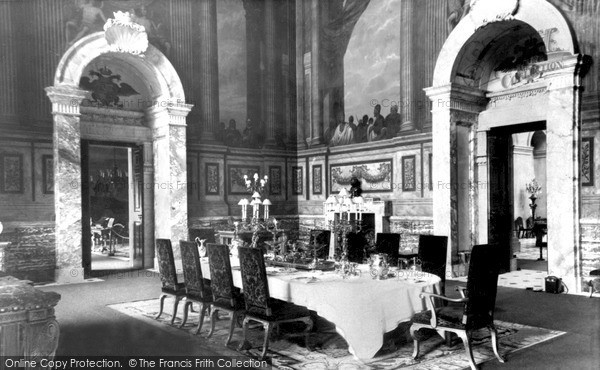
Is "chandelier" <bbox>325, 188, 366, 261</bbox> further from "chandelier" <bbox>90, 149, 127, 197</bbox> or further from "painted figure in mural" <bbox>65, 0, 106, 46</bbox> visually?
"chandelier" <bbox>90, 149, 127, 197</bbox>

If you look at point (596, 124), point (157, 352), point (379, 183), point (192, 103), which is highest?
point (192, 103)

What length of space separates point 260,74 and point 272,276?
8518 mm

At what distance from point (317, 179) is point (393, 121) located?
2.78 metres

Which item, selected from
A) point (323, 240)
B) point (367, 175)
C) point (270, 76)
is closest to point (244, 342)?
point (323, 240)

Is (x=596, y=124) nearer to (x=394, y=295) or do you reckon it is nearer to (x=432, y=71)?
(x=432, y=71)

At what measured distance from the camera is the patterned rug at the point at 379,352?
4.88m

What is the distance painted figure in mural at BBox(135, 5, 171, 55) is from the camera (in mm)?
10961

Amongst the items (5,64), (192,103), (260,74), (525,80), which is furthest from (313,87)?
(5,64)

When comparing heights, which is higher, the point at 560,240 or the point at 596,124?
the point at 596,124

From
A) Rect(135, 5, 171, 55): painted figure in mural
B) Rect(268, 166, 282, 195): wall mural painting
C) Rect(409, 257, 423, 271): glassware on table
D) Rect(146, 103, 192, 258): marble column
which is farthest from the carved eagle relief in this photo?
Rect(409, 257, 423, 271): glassware on table

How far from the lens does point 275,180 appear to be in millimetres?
13414

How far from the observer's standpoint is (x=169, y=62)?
11.3 metres

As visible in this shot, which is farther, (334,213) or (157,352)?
(334,213)

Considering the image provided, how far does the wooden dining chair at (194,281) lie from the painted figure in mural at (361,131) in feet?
22.0
